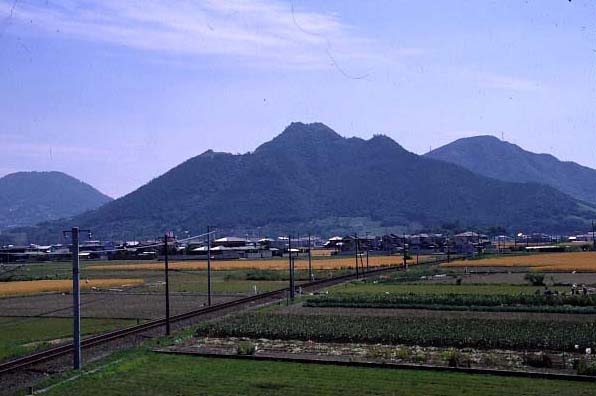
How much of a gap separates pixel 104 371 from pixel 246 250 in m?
78.5

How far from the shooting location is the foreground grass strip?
1925cm

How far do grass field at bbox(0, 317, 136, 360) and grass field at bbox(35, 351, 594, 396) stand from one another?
4889mm

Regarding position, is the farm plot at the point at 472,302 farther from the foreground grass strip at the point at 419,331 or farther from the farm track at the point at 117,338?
the foreground grass strip at the point at 419,331

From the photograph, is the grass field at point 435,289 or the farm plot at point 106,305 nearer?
the farm plot at point 106,305

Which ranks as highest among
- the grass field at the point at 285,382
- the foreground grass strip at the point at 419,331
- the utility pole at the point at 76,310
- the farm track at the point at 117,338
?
the utility pole at the point at 76,310

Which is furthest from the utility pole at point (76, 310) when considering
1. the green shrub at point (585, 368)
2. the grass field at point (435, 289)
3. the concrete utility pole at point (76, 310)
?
the grass field at point (435, 289)

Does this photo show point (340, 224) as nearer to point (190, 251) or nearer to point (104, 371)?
point (190, 251)

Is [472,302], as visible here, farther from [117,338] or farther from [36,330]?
[36,330]

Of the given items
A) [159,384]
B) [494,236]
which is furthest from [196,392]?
[494,236]

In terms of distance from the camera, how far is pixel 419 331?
21.4 meters

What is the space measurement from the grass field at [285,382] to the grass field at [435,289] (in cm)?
2071

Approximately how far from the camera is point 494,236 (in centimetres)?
15112

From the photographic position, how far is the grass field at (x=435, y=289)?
36531 millimetres

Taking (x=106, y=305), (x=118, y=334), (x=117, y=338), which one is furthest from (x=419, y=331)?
(x=106, y=305)
